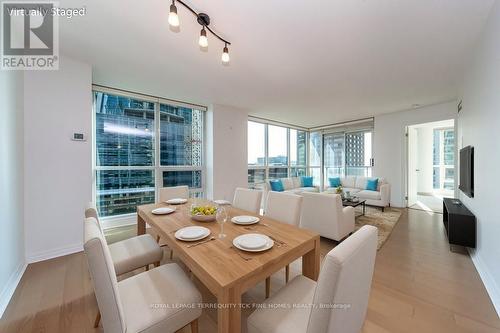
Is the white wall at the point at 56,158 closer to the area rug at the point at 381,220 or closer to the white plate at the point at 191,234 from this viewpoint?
the white plate at the point at 191,234

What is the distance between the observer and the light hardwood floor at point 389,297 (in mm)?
1460

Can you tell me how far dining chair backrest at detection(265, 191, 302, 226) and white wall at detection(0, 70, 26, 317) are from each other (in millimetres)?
2430

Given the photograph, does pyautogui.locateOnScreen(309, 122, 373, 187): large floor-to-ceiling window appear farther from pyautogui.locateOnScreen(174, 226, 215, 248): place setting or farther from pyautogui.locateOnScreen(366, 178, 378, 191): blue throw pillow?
pyautogui.locateOnScreen(174, 226, 215, 248): place setting

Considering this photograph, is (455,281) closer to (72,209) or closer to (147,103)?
(72,209)

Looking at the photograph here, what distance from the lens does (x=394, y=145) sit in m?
5.33

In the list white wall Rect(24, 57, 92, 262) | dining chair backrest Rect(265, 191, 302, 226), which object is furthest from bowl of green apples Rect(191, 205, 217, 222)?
white wall Rect(24, 57, 92, 262)

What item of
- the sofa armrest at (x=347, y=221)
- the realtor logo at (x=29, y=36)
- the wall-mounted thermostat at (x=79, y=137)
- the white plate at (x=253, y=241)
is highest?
the realtor logo at (x=29, y=36)

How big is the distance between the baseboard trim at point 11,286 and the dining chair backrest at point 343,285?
249 cm

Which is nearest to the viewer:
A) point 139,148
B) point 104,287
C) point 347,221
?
point 104,287

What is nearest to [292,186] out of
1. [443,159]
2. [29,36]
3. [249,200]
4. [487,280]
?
[249,200]

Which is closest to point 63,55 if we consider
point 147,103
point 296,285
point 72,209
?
point 147,103

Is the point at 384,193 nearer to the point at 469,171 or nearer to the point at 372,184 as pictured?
the point at 372,184

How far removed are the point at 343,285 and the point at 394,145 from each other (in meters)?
6.00

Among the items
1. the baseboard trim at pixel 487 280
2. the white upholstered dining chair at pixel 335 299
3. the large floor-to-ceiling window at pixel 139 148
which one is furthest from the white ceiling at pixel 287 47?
the baseboard trim at pixel 487 280
